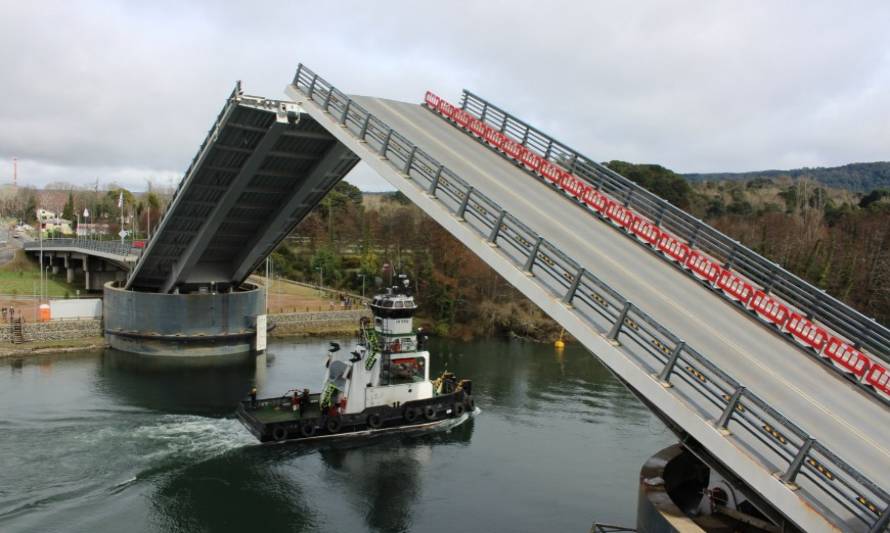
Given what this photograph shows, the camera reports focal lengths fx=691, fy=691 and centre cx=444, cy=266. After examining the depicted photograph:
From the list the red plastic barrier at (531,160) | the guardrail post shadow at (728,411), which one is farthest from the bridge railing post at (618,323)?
the red plastic barrier at (531,160)

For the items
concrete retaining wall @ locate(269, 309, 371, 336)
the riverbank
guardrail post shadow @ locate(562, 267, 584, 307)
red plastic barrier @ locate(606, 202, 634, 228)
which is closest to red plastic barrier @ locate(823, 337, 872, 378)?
guardrail post shadow @ locate(562, 267, 584, 307)

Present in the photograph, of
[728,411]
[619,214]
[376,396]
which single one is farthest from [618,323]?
[376,396]

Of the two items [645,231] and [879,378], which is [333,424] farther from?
[879,378]

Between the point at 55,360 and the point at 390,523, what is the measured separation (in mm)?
23483

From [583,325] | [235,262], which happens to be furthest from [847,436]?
[235,262]

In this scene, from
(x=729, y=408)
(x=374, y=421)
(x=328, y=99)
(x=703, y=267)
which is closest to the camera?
(x=729, y=408)

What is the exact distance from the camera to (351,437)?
23.4 meters

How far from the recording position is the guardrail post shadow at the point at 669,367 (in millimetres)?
9609

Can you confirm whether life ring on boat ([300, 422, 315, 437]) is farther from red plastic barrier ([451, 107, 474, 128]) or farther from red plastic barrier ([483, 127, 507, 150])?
red plastic barrier ([451, 107, 474, 128])

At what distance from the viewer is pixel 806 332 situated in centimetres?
1284

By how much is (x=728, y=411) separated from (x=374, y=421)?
53.5 feet

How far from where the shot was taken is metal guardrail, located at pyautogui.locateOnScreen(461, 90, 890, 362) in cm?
1264

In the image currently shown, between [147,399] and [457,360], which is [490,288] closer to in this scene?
[457,360]

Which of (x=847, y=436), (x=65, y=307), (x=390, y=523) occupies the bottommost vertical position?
(x=390, y=523)
